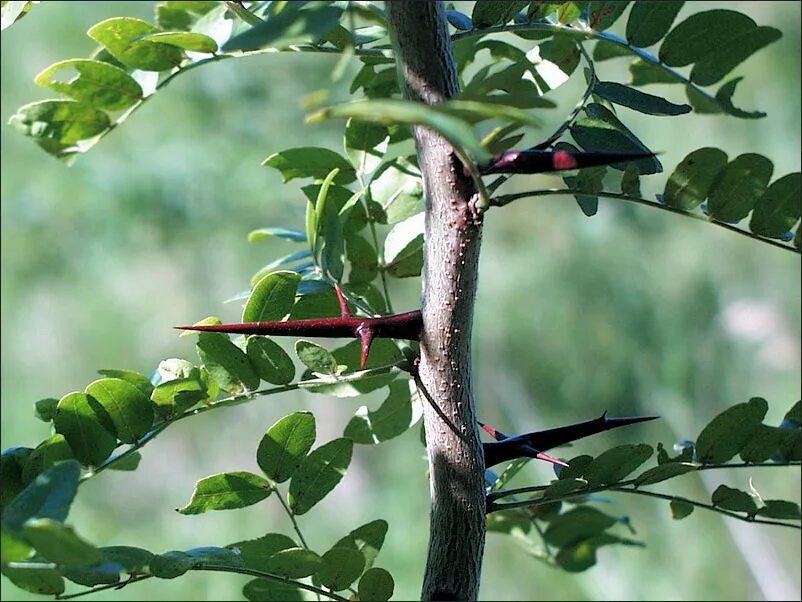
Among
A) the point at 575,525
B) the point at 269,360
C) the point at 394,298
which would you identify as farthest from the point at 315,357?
the point at 394,298

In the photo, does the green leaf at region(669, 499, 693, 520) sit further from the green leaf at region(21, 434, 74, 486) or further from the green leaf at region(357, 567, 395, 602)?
the green leaf at region(21, 434, 74, 486)

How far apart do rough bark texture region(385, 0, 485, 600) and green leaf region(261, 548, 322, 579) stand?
0.04 metres

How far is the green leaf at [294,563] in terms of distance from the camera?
1.17 feet

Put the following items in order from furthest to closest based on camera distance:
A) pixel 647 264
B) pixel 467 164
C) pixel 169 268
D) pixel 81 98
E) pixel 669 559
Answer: pixel 169 268 → pixel 647 264 → pixel 669 559 → pixel 81 98 → pixel 467 164

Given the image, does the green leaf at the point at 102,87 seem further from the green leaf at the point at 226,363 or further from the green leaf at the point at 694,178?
the green leaf at the point at 694,178

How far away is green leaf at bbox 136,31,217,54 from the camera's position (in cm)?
35

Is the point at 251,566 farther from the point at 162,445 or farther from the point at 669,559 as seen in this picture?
the point at 162,445

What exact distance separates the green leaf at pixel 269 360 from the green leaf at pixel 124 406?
0.04 m

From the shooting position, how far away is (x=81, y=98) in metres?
0.39

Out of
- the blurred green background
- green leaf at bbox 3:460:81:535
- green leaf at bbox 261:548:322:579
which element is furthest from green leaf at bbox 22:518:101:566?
the blurred green background

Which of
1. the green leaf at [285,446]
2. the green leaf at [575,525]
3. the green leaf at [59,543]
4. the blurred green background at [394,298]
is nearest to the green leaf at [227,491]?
the green leaf at [285,446]

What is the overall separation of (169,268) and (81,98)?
4.56 feet

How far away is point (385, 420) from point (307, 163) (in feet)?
0.41

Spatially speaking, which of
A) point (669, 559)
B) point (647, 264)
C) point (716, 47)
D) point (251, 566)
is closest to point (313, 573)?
point (251, 566)
